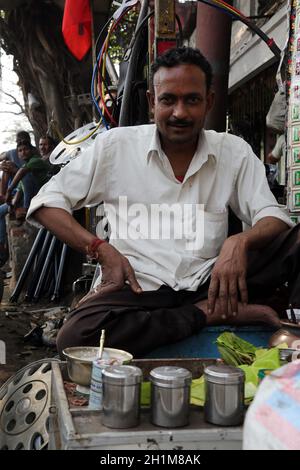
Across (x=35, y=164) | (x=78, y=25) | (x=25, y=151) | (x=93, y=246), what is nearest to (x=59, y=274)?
(x=35, y=164)

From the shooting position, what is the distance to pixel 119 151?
274cm

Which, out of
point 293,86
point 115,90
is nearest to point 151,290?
point 293,86

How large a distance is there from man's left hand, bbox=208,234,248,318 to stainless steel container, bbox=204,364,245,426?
2.98ft

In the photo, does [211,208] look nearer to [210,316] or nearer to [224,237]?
[224,237]

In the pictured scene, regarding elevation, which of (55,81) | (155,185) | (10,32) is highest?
(10,32)

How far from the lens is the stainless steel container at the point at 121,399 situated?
1.38 meters

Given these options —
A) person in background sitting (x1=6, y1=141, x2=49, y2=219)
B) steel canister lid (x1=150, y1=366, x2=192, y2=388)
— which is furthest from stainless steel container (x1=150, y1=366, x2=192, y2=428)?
person in background sitting (x1=6, y1=141, x2=49, y2=219)

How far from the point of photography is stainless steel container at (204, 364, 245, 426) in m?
1.41

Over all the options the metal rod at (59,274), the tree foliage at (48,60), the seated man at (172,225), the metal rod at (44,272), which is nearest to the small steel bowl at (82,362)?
the seated man at (172,225)

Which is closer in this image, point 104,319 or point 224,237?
point 104,319

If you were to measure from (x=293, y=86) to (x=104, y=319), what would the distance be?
78.7 inches

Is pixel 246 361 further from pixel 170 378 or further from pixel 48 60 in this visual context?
pixel 48 60

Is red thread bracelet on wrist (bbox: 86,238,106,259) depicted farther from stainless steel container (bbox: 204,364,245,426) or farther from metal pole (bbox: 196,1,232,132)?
metal pole (bbox: 196,1,232,132)

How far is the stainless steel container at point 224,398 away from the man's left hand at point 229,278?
0.91 meters
